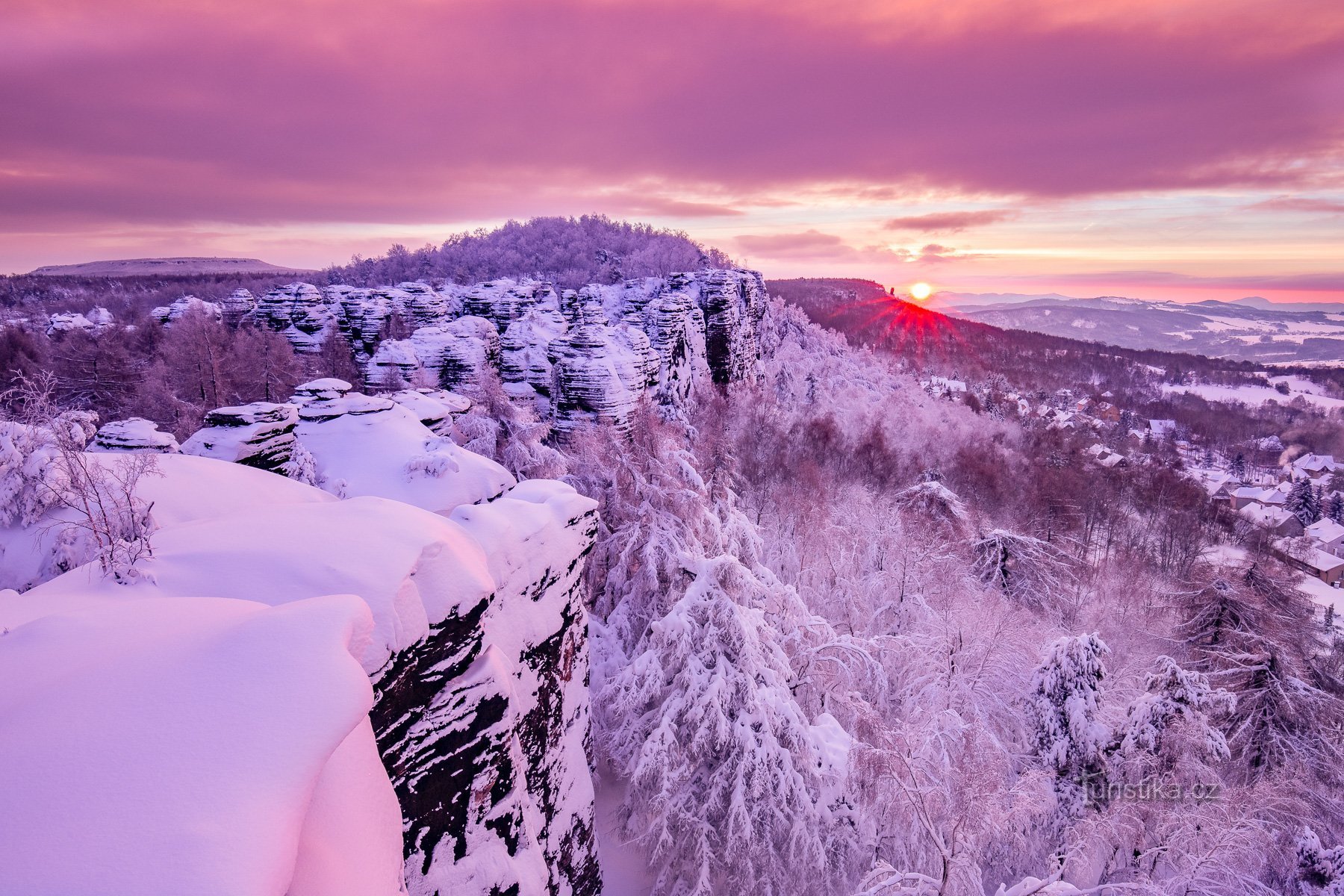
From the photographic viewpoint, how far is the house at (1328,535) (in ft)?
148

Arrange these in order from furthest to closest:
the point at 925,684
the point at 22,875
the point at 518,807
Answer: the point at 925,684, the point at 518,807, the point at 22,875

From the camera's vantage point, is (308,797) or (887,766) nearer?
(308,797)

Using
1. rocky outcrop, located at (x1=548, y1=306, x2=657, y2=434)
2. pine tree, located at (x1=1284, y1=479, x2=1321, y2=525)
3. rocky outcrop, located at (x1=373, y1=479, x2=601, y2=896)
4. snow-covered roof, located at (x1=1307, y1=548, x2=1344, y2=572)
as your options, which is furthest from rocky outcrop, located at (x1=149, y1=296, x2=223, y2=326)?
pine tree, located at (x1=1284, y1=479, x2=1321, y2=525)

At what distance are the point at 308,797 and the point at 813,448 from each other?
35992 millimetres

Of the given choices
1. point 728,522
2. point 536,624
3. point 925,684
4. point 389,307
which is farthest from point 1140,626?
point 389,307

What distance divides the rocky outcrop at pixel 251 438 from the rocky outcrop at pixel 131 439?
494 millimetres

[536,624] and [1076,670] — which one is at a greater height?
[536,624]

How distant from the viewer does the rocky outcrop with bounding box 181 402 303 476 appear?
1266cm

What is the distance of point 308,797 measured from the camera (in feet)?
12.2

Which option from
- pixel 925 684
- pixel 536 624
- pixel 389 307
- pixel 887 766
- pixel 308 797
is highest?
pixel 389 307

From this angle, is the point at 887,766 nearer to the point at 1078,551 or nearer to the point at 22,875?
the point at 22,875

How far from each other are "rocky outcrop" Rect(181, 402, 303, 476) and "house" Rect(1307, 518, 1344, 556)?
2654 inches

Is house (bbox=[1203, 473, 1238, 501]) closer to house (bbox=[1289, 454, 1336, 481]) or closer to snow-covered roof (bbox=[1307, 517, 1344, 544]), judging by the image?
snow-covered roof (bbox=[1307, 517, 1344, 544])

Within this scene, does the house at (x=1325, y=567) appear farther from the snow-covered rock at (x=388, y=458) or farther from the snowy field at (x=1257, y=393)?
the snowy field at (x=1257, y=393)
